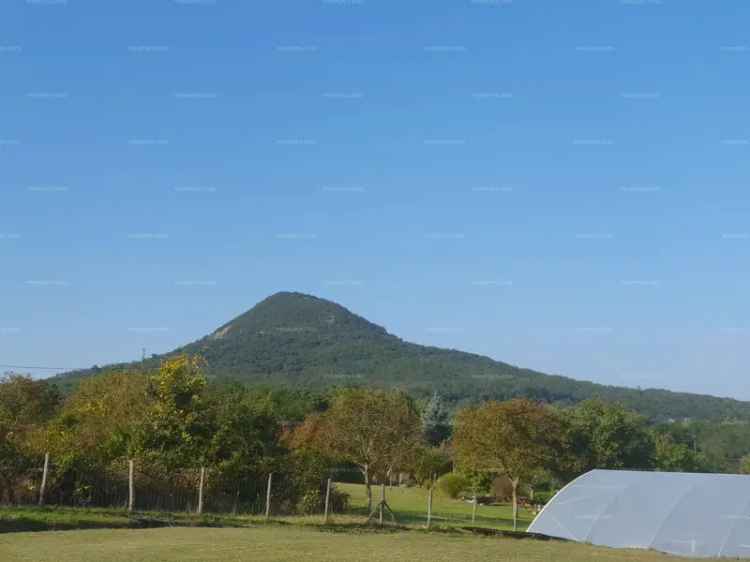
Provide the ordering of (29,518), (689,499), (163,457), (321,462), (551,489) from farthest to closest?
(551,489), (321,462), (163,457), (689,499), (29,518)

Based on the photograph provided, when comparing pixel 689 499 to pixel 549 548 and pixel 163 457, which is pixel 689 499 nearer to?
pixel 549 548

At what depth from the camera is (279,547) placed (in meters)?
20.8

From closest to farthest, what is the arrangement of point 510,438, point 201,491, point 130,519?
1. point 130,519
2. point 201,491
3. point 510,438

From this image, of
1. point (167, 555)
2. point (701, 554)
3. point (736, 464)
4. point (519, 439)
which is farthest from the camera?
point (736, 464)

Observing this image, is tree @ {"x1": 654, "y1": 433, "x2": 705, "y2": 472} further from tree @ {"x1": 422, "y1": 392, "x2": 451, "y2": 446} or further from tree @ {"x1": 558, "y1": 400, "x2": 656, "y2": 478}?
tree @ {"x1": 422, "y1": 392, "x2": 451, "y2": 446}

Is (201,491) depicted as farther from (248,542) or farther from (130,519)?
(248,542)

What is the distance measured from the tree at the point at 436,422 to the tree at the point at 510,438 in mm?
48356

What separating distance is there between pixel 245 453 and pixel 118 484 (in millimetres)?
4946

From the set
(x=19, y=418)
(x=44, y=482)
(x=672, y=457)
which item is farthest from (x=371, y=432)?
(x=672, y=457)

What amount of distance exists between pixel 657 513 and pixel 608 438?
43.8 meters

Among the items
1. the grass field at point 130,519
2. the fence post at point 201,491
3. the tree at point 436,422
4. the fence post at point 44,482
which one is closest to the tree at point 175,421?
the fence post at point 201,491

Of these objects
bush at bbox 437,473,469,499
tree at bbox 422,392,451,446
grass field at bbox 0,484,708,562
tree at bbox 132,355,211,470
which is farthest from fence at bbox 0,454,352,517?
tree at bbox 422,392,451,446

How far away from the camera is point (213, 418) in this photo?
1378 inches

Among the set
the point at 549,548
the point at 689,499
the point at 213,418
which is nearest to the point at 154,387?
the point at 213,418
